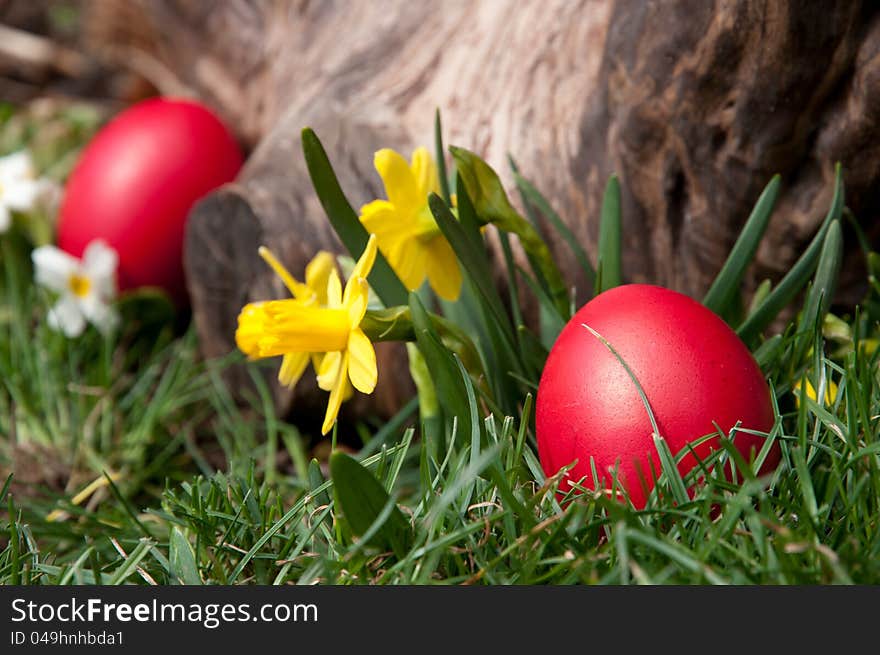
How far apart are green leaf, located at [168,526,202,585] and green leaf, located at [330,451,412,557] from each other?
16cm

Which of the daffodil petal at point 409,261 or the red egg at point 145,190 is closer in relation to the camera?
the daffodil petal at point 409,261

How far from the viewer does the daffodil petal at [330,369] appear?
0.97m

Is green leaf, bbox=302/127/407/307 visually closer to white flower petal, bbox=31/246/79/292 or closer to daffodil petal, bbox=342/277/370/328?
daffodil petal, bbox=342/277/370/328

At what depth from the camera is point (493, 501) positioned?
87 cm

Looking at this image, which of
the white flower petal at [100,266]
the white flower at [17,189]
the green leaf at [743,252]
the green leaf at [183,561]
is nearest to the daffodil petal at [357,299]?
the green leaf at [183,561]

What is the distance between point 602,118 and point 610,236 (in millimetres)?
220

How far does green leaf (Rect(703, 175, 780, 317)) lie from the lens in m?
1.02

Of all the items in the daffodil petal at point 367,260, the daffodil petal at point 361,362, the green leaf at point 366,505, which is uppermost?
the daffodil petal at point 367,260

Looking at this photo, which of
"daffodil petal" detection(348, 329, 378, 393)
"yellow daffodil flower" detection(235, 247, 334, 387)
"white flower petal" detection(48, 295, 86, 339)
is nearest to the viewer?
"daffodil petal" detection(348, 329, 378, 393)

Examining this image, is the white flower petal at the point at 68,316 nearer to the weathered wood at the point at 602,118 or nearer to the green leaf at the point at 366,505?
the weathered wood at the point at 602,118

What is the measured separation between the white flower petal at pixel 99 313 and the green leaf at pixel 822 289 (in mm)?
1170

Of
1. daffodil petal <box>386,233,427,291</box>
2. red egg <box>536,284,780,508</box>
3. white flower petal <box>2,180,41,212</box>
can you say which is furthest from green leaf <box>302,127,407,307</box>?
white flower petal <box>2,180,41,212</box>

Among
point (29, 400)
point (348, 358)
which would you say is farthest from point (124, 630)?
point (29, 400)

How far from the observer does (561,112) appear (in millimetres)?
1301
